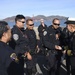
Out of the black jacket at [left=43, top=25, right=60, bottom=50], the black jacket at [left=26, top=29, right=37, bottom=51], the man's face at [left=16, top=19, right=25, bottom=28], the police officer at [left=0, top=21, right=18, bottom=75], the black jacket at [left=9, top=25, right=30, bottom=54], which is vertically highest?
the police officer at [left=0, top=21, right=18, bottom=75]

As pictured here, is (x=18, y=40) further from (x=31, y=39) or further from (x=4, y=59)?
(x=4, y=59)

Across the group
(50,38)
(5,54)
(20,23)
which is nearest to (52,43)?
(50,38)

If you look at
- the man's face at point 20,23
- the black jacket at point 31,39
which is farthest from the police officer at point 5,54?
the black jacket at point 31,39

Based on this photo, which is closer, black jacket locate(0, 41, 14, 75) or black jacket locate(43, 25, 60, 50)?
black jacket locate(0, 41, 14, 75)

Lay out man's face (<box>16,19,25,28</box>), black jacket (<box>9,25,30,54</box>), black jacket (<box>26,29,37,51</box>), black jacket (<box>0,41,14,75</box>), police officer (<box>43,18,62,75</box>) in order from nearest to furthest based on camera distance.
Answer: black jacket (<box>0,41,14,75</box>) < black jacket (<box>9,25,30,54</box>) < man's face (<box>16,19,25,28</box>) < police officer (<box>43,18,62,75</box>) < black jacket (<box>26,29,37,51</box>)

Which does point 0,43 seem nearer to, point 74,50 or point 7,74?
point 7,74

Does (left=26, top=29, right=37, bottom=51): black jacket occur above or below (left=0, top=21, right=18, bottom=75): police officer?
below

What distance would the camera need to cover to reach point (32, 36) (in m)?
8.36

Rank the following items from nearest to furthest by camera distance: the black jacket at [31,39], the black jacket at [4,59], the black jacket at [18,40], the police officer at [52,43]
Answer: the black jacket at [4,59] → the black jacket at [18,40] → the police officer at [52,43] → the black jacket at [31,39]

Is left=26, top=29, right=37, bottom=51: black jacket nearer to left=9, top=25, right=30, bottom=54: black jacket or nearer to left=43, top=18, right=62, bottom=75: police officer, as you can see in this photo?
left=43, top=18, right=62, bottom=75: police officer

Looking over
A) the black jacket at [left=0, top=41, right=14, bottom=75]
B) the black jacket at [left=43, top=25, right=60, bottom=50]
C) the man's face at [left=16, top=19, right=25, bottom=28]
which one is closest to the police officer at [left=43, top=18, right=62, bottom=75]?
the black jacket at [left=43, top=25, right=60, bottom=50]

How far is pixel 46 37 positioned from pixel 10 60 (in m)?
3.61

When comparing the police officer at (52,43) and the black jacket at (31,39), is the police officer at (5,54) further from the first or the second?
the black jacket at (31,39)

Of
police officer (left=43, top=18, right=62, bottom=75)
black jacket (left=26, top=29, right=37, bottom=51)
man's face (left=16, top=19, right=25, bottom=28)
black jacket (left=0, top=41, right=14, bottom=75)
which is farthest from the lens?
black jacket (left=26, top=29, right=37, bottom=51)
